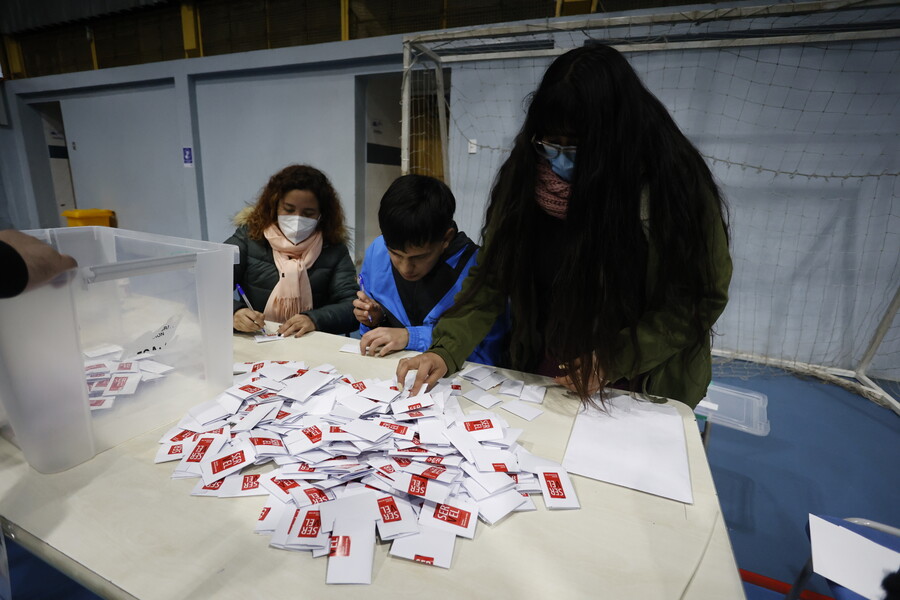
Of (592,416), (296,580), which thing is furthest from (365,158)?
(296,580)

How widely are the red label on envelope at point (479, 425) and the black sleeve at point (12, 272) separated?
2.24ft

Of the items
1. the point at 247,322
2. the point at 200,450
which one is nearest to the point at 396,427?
the point at 200,450

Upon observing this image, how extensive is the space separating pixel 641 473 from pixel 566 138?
2.16 feet

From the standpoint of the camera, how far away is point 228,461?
26.6 inches

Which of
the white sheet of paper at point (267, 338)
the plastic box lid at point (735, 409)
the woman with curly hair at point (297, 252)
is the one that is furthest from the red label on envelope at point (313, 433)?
the plastic box lid at point (735, 409)

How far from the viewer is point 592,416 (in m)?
0.89

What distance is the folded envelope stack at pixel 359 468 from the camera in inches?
21.9

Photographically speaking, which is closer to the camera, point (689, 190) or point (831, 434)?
point (689, 190)

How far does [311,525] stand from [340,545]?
5cm

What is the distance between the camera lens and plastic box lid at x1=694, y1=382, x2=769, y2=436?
193cm

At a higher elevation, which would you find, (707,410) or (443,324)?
(443,324)

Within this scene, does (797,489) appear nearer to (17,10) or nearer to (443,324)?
(443,324)

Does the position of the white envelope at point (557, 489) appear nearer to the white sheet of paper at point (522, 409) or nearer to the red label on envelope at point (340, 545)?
the white sheet of paper at point (522, 409)

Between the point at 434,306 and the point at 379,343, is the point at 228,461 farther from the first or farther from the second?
the point at 434,306
